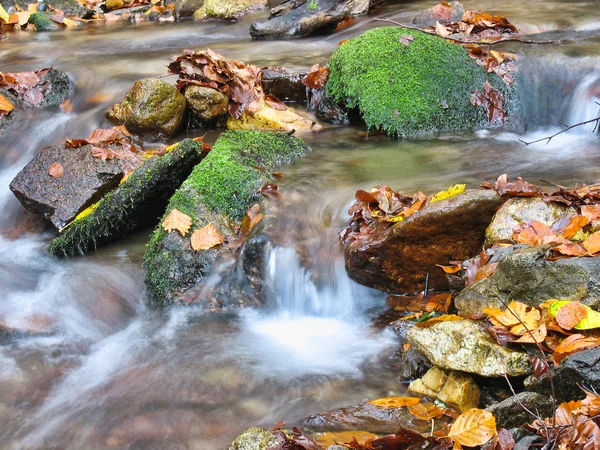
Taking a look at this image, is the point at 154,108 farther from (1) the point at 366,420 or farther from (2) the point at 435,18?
(1) the point at 366,420

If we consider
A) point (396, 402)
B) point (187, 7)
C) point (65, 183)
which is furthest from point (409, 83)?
point (187, 7)

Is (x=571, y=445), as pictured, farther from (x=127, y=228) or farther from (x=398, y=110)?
(x=398, y=110)

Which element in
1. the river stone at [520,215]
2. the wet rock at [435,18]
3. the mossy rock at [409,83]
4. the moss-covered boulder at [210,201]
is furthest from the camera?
the wet rock at [435,18]

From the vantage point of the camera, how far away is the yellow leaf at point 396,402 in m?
3.31

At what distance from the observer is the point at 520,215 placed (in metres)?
4.07

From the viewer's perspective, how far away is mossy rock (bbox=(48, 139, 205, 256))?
216 inches

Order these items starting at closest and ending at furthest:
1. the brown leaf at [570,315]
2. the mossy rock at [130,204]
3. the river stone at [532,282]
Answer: the brown leaf at [570,315], the river stone at [532,282], the mossy rock at [130,204]

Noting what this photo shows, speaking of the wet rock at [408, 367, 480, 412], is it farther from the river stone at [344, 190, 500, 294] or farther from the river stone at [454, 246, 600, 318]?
the river stone at [344, 190, 500, 294]

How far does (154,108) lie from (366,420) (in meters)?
4.71

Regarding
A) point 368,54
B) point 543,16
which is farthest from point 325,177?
point 543,16

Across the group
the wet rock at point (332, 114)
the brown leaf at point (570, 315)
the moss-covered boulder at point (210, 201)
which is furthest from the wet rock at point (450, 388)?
the wet rock at point (332, 114)

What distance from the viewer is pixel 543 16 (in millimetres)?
8859

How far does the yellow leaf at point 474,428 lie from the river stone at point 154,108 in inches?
198

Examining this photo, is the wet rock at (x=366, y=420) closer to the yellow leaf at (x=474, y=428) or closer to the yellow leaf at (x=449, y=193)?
the yellow leaf at (x=474, y=428)
